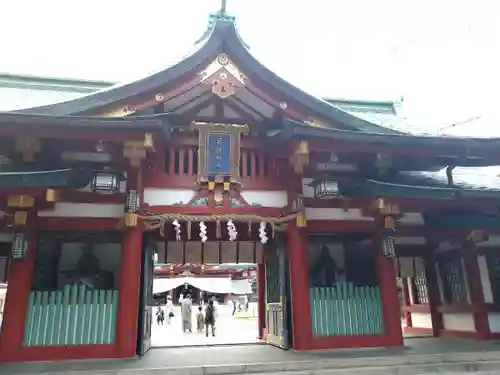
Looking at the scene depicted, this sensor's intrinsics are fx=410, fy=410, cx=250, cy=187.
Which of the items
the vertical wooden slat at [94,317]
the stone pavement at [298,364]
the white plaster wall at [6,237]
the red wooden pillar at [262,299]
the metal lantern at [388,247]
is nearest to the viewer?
the stone pavement at [298,364]

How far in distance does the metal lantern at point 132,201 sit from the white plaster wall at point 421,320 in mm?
10456

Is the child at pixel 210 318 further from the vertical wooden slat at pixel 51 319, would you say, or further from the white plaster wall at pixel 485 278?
the white plaster wall at pixel 485 278

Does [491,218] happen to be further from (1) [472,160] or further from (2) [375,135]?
(2) [375,135]

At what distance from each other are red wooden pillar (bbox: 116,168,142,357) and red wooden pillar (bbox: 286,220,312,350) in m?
3.35

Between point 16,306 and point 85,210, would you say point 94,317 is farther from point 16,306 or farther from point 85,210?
point 85,210

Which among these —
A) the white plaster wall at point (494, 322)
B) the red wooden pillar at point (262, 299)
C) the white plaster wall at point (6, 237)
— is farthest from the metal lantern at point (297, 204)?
the white plaster wall at point (6, 237)

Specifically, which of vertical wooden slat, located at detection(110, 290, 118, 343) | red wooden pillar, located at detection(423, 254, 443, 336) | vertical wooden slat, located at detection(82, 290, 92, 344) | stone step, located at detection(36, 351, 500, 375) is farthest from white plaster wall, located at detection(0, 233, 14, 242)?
red wooden pillar, located at detection(423, 254, 443, 336)

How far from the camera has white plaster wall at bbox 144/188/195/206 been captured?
9.16 metres

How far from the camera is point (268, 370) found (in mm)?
7281

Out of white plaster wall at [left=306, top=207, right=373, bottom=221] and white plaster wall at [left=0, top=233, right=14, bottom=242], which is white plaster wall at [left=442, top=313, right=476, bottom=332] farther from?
white plaster wall at [left=0, top=233, right=14, bottom=242]

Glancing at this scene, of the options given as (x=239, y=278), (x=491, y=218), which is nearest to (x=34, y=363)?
(x=491, y=218)

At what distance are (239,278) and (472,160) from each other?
3261cm

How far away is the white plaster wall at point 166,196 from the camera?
30.0 feet

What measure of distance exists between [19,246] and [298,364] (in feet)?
19.4
